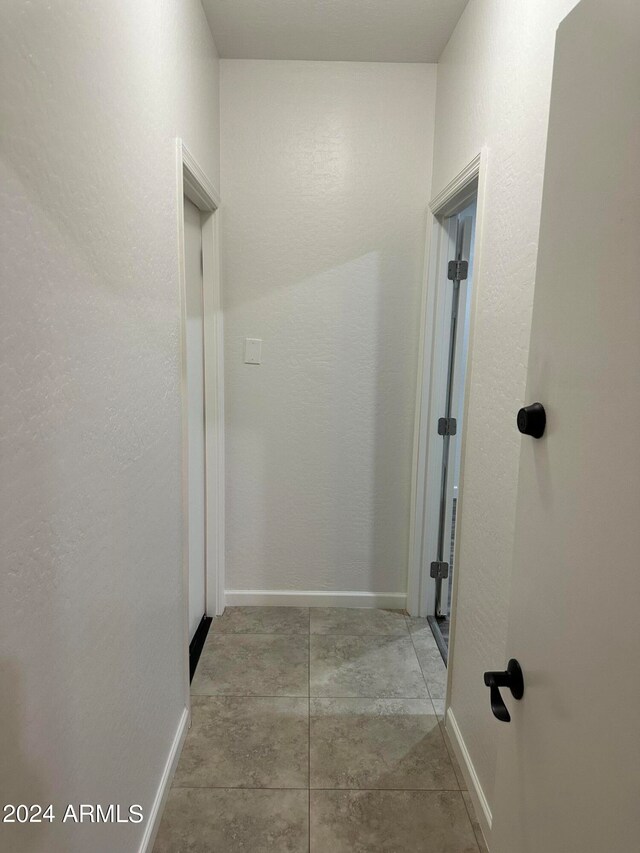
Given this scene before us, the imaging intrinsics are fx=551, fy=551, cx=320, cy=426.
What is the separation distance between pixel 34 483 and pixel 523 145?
1400 mm

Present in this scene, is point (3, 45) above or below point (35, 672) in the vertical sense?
above

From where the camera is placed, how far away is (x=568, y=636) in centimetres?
70

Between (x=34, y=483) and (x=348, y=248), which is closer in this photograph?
(x=34, y=483)

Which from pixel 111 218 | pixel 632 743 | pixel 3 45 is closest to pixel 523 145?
pixel 111 218

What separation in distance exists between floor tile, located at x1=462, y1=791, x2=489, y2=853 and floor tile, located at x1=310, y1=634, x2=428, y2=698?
1.66 ft

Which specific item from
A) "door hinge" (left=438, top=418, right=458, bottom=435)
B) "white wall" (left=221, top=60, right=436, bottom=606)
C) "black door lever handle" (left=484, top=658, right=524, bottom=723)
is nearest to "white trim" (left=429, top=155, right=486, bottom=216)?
"white wall" (left=221, top=60, right=436, bottom=606)

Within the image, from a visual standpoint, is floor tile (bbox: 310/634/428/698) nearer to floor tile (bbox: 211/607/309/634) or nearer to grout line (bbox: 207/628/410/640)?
grout line (bbox: 207/628/410/640)

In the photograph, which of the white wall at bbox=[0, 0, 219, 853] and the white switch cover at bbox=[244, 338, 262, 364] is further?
the white switch cover at bbox=[244, 338, 262, 364]

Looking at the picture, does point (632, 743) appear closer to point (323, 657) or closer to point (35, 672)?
point (35, 672)

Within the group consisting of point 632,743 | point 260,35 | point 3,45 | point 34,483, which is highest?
point 260,35

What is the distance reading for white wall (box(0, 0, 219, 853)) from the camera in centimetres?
80

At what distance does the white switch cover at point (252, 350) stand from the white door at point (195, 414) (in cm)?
22

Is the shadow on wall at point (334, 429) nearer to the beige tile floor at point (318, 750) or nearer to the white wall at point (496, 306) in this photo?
the beige tile floor at point (318, 750)

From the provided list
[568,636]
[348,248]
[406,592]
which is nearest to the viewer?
[568,636]
